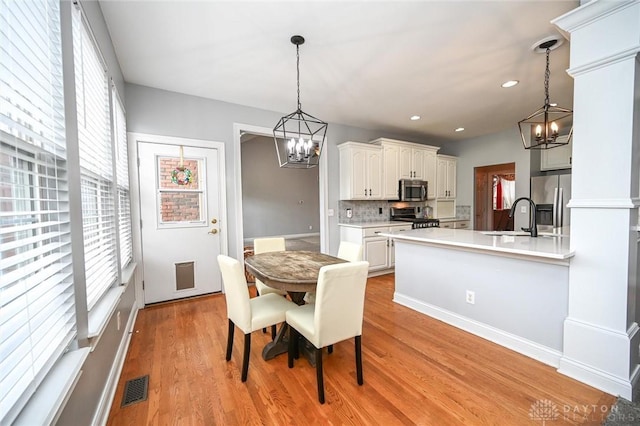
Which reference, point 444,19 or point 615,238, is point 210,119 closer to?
point 444,19

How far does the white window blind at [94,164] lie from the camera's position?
156 cm

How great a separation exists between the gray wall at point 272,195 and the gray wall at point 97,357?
18.0 ft

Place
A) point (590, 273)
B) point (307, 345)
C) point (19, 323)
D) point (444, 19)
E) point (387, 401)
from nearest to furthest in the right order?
point (19, 323)
point (387, 401)
point (590, 273)
point (444, 19)
point (307, 345)

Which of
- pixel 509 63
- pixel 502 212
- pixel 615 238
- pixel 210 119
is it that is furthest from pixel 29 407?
pixel 502 212

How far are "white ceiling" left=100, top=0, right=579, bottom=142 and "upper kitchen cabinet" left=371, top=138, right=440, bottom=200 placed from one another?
1.13 metres

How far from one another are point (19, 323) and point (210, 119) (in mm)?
3203

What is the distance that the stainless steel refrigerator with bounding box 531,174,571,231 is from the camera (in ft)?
14.7

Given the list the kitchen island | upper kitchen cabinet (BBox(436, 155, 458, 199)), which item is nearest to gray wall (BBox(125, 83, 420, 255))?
the kitchen island

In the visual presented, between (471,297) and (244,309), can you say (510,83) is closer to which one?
(471,297)

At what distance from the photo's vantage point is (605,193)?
1.76 metres

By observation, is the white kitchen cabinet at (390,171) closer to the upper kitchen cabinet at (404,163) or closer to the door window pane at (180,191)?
the upper kitchen cabinet at (404,163)

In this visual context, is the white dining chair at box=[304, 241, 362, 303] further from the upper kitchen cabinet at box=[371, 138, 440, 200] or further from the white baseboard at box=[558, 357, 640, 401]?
the upper kitchen cabinet at box=[371, 138, 440, 200]

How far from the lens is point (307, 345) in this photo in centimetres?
224

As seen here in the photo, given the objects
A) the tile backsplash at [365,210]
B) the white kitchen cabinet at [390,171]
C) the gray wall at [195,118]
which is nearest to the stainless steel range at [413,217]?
the tile backsplash at [365,210]
